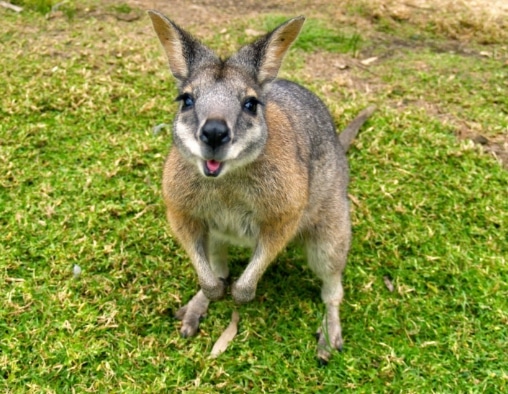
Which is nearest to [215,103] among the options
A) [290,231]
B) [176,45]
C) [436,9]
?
[176,45]

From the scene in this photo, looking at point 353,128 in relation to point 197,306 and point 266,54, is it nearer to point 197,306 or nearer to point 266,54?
point 266,54

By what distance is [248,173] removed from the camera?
103 inches

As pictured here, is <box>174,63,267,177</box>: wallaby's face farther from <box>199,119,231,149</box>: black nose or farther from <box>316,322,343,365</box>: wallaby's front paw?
<box>316,322,343,365</box>: wallaby's front paw

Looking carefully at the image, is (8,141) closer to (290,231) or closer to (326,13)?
(290,231)

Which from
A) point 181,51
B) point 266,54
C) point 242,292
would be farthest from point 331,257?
point 181,51

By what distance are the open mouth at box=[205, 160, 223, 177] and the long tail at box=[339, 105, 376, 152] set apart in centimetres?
190

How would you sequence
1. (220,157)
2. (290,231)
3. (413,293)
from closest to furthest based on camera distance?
(220,157)
(290,231)
(413,293)

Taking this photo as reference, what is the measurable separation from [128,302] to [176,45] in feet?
4.72

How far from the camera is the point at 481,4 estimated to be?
6.11m

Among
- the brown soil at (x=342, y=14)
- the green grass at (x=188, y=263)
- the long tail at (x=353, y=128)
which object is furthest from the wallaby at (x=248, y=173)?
the brown soil at (x=342, y=14)

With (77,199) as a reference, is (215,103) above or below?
above

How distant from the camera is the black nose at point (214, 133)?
85.3 inches

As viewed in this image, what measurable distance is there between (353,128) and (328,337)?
5.98 ft

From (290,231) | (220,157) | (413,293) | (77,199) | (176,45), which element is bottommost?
(413,293)
